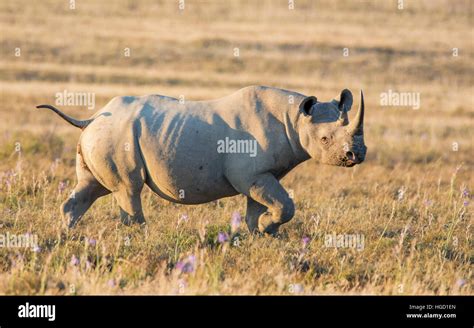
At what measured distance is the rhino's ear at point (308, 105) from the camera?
395 inches

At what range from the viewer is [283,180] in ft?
48.4

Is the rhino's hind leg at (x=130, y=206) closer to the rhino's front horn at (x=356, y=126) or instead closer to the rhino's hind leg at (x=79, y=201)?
the rhino's hind leg at (x=79, y=201)

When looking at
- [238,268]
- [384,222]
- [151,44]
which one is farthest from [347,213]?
[151,44]

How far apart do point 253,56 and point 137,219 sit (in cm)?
2503

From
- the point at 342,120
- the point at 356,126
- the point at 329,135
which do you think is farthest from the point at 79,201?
the point at 356,126

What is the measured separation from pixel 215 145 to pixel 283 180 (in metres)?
4.79

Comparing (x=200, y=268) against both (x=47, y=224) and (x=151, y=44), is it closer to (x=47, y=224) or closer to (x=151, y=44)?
(x=47, y=224)

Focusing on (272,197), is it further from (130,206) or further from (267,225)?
(130,206)

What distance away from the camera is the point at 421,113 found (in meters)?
24.7

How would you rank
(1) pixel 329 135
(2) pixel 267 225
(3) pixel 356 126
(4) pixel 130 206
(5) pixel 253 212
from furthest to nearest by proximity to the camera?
(5) pixel 253 212 → (4) pixel 130 206 → (2) pixel 267 225 → (1) pixel 329 135 → (3) pixel 356 126

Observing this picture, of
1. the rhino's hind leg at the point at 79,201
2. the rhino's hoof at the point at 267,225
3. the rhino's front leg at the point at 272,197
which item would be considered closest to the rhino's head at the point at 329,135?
the rhino's front leg at the point at 272,197

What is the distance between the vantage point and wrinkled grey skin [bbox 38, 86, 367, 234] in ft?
32.9

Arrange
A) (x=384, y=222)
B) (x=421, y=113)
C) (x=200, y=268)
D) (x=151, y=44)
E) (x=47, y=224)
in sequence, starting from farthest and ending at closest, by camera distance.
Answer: (x=151, y=44), (x=421, y=113), (x=384, y=222), (x=47, y=224), (x=200, y=268)

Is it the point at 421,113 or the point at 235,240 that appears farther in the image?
the point at 421,113
